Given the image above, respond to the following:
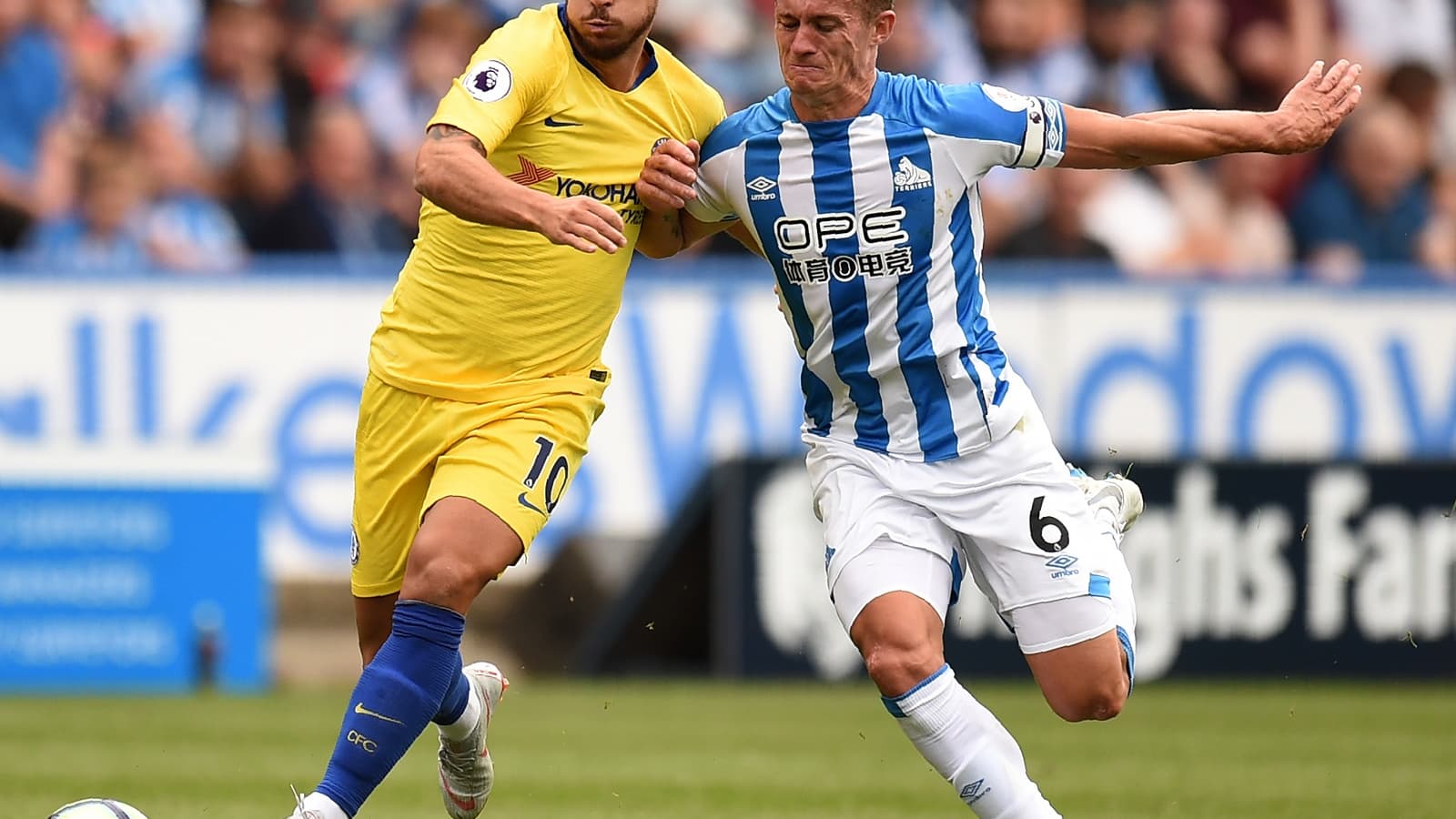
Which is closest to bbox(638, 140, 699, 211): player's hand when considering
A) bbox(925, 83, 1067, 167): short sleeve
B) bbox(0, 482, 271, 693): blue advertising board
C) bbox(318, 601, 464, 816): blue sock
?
bbox(925, 83, 1067, 167): short sleeve

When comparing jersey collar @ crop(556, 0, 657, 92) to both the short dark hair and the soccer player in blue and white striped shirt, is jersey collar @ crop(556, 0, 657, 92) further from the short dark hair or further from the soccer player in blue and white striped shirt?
the short dark hair

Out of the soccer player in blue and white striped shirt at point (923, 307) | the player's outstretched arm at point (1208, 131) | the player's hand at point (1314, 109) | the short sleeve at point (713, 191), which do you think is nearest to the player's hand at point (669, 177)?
the soccer player in blue and white striped shirt at point (923, 307)

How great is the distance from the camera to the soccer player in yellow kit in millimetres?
5895

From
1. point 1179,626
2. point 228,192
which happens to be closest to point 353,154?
point 228,192

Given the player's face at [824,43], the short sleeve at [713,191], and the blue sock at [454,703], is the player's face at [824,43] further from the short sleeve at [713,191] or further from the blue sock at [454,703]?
the blue sock at [454,703]

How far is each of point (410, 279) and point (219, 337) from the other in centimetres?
621

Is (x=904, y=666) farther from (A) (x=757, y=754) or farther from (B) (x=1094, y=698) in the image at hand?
(A) (x=757, y=754)

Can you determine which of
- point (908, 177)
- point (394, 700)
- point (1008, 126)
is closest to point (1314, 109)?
→ point (1008, 126)

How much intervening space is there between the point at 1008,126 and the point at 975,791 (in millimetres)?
1780

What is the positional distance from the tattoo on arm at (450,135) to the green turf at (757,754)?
2666 mm

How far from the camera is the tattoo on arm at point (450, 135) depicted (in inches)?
226

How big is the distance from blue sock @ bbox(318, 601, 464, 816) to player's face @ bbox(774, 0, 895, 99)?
1732mm

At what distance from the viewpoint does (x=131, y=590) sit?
11562mm

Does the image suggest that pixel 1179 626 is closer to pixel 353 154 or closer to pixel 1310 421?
pixel 1310 421
